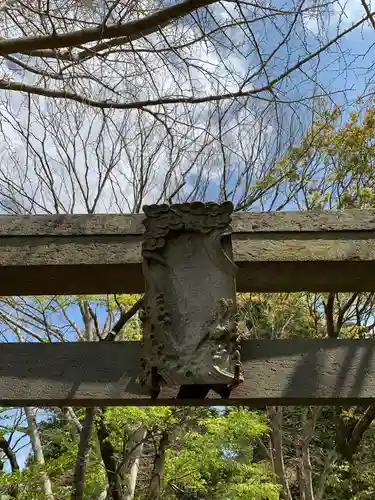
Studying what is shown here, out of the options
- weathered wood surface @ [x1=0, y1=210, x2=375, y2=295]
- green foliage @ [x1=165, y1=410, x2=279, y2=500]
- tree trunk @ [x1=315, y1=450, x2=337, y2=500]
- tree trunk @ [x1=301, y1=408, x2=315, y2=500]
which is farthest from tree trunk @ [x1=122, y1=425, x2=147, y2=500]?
weathered wood surface @ [x1=0, y1=210, x2=375, y2=295]

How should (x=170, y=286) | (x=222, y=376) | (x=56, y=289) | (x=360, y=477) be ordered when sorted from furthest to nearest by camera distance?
(x=360, y=477)
(x=56, y=289)
(x=170, y=286)
(x=222, y=376)

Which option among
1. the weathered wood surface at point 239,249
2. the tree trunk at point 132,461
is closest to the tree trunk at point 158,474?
the tree trunk at point 132,461

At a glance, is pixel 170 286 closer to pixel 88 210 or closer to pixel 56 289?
pixel 56 289

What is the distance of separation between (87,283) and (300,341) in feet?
3.39

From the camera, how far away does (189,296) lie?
2271 mm

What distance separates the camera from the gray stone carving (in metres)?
2.16

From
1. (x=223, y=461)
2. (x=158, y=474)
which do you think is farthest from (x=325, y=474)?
(x=158, y=474)

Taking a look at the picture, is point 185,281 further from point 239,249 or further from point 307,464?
point 307,464

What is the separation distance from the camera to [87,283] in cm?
257

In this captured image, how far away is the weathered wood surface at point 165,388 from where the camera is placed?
7.82 feet

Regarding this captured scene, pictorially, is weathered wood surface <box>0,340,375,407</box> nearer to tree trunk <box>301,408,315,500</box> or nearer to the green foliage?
the green foliage

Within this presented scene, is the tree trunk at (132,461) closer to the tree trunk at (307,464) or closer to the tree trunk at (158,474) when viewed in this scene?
the tree trunk at (158,474)

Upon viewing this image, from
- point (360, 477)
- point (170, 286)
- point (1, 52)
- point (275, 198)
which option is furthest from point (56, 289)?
point (360, 477)

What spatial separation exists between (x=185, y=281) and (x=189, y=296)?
68mm
